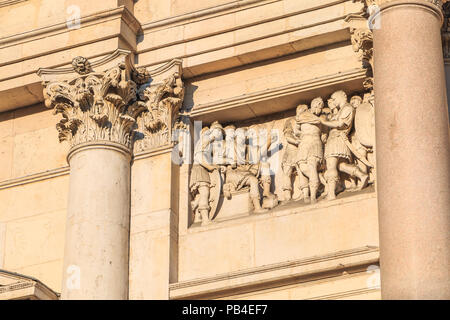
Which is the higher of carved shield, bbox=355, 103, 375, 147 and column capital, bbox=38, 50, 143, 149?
column capital, bbox=38, 50, 143, 149

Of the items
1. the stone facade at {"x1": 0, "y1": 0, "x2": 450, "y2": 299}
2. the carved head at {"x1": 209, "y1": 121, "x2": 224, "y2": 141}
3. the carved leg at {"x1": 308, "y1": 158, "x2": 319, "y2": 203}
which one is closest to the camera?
the stone facade at {"x1": 0, "y1": 0, "x2": 450, "y2": 299}

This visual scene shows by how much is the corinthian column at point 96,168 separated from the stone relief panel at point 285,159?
1074 millimetres

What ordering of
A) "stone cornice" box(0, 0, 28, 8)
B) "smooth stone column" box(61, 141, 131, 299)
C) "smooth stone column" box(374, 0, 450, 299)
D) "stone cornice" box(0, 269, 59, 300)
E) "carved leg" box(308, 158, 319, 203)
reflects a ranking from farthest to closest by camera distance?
"stone cornice" box(0, 0, 28, 8)
"carved leg" box(308, 158, 319, 203)
"smooth stone column" box(61, 141, 131, 299)
"stone cornice" box(0, 269, 59, 300)
"smooth stone column" box(374, 0, 450, 299)

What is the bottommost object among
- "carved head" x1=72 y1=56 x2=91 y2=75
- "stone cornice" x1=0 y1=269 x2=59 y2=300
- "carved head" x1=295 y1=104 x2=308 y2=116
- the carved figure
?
"stone cornice" x1=0 y1=269 x2=59 y2=300

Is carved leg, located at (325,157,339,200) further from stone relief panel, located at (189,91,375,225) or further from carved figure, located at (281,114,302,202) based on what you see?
carved figure, located at (281,114,302,202)

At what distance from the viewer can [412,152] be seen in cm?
1781

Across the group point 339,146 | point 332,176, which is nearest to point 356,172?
point 332,176

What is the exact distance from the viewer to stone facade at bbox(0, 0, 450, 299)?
19.0 m

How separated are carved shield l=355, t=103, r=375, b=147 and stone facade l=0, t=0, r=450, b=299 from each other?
0.06 feet

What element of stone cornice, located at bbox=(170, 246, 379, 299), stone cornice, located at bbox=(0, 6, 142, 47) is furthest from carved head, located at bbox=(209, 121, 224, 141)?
stone cornice, located at bbox=(170, 246, 379, 299)

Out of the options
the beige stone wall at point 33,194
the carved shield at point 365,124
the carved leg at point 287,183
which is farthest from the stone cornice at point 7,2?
the carved shield at point 365,124

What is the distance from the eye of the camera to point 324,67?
67.9ft

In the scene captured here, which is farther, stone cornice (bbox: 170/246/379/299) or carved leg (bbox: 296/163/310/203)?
carved leg (bbox: 296/163/310/203)

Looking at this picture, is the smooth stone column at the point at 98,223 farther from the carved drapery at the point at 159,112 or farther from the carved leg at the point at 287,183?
the carved leg at the point at 287,183
